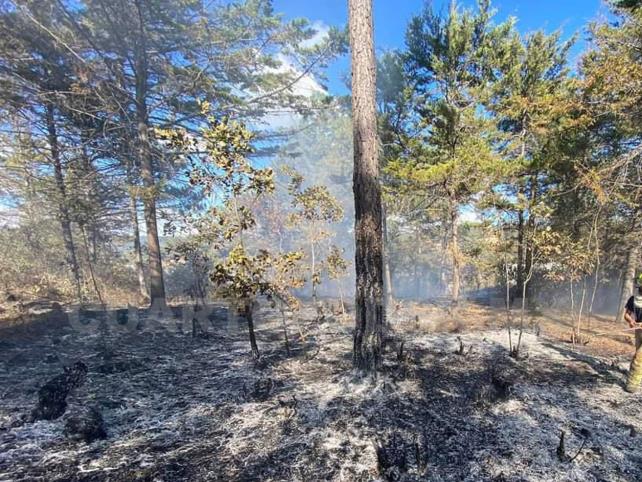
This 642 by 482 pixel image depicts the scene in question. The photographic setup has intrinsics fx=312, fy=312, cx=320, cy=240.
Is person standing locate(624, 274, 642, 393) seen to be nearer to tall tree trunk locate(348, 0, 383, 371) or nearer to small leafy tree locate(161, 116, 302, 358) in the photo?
tall tree trunk locate(348, 0, 383, 371)

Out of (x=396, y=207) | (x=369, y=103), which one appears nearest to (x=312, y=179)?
(x=396, y=207)

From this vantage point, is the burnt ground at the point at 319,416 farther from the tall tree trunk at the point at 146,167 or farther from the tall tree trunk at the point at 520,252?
the tall tree trunk at the point at 520,252

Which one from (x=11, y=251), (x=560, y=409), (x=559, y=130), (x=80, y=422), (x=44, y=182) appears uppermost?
(x=559, y=130)

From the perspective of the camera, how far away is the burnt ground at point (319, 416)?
10.1ft

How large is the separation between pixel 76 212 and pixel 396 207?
12.0 metres

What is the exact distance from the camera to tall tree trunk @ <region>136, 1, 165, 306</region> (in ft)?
31.8

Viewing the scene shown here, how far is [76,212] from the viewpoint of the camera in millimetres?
9867

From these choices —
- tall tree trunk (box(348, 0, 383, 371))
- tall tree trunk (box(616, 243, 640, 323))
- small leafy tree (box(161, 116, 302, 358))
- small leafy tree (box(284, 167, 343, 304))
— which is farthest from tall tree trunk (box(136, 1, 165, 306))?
tall tree trunk (box(616, 243, 640, 323))

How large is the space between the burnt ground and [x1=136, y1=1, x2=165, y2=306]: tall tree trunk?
419 centimetres

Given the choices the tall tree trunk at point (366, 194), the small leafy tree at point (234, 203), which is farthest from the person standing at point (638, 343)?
the small leafy tree at point (234, 203)

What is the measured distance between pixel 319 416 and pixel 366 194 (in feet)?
10.9

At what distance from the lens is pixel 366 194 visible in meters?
5.09

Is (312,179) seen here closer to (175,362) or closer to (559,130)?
(559,130)

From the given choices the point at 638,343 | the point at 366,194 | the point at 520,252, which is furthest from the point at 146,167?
the point at 520,252
